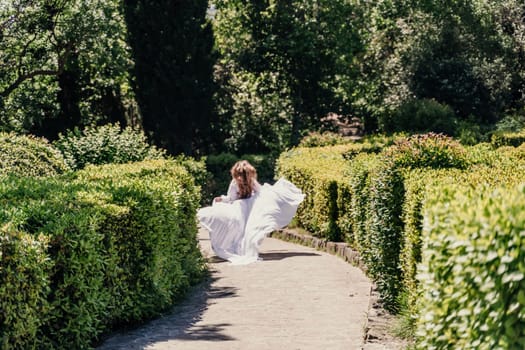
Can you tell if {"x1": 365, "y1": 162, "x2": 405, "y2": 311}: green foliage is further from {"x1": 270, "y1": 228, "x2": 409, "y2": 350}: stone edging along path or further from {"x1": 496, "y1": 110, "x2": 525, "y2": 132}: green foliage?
{"x1": 496, "y1": 110, "x2": 525, "y2": 132}: green foliage

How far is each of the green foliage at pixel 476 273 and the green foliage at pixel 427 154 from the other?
13.7ft

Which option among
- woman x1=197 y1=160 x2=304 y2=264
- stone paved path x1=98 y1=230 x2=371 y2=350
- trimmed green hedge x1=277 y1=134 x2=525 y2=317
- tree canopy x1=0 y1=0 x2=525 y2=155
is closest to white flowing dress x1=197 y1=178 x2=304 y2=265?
woman x1=197 y1=160 x2=304 y2=264

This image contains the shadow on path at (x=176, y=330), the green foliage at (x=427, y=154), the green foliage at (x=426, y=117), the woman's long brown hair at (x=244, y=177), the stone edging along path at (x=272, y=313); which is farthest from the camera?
the green foliage at (x=426, y=117)

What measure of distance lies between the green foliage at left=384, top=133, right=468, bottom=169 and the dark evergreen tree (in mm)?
17992

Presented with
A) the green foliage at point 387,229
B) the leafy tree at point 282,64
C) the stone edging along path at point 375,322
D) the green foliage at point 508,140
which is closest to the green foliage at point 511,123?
the green foliage at point 508,140

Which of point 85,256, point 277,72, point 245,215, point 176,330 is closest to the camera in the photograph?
→ point 85,256

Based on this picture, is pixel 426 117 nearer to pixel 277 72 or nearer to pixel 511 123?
pixel 511 123

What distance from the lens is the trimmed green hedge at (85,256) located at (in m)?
6.45

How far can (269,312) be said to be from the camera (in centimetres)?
968

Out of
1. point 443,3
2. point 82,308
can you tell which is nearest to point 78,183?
point 82,308

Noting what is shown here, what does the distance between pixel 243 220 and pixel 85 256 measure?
24.7 ft

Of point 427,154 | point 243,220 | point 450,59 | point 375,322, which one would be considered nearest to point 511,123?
point 450,59

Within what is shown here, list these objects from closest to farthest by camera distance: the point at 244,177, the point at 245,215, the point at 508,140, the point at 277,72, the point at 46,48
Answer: the point at 245,215 < the point at 244,177 < the point at 508,140 < the point at 46,48 < the point at 277,72

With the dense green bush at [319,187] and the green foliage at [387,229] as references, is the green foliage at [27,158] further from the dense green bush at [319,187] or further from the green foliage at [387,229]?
the green foliage at [387,229]
